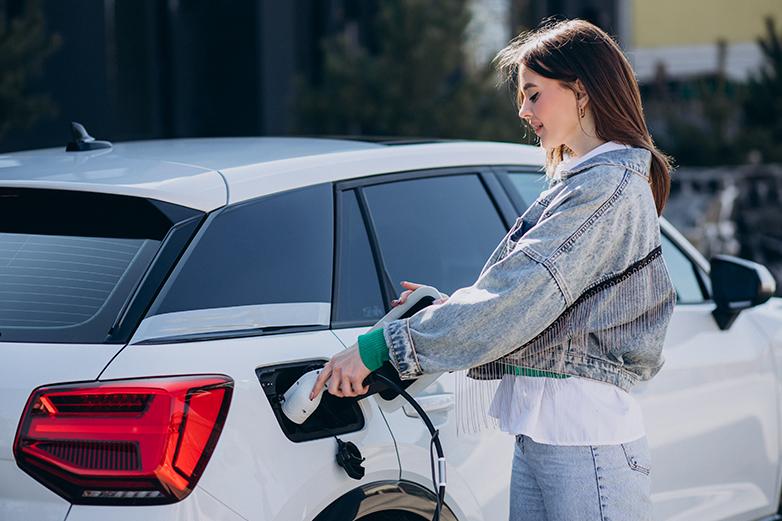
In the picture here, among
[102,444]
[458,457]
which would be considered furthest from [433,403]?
[102,444]

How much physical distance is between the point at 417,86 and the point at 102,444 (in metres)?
7.71

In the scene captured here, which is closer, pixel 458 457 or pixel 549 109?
pixel 549 109

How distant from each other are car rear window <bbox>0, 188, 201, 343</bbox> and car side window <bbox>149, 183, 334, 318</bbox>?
0.33 ft

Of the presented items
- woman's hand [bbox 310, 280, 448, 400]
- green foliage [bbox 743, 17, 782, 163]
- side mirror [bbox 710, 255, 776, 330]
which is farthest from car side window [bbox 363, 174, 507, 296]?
green foliage [bbox 743, 17, 782, 163]

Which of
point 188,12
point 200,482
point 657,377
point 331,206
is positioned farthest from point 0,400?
point 188,12

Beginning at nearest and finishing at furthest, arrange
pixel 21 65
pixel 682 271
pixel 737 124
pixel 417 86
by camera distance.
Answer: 1. pixel 682 271
2. pixel 21 65
3. pixel 417 86
4. pixel 737 124

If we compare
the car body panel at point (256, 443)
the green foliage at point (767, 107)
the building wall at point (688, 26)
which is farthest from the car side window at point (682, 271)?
the building wall at point (688, 26)

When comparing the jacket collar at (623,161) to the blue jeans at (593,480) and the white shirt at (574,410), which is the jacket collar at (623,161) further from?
the blue jeans at (593,480)

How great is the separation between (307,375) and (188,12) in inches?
A: 390

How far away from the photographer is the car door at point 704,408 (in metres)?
3.64

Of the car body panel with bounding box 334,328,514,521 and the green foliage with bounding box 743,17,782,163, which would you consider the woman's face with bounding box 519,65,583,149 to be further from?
the green foliage with bounding box 743,17,782,163

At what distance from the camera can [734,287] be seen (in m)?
3.95

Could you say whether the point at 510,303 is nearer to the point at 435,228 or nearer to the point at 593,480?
the point at 593,480

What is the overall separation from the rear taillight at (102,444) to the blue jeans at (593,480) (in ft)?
2.51
